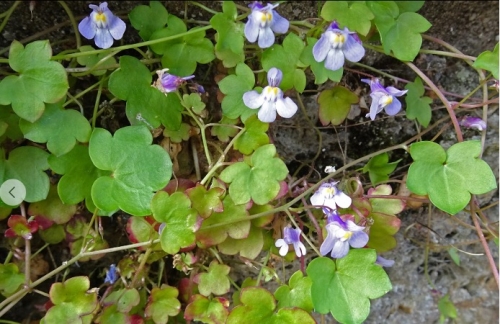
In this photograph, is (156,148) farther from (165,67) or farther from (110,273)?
(110,273)

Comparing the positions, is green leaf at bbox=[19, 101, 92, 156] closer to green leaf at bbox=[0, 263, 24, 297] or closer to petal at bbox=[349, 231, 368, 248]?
green leaf at bbox=[0, 263, 24, 297]

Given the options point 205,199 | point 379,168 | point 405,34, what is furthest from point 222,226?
point 405,34

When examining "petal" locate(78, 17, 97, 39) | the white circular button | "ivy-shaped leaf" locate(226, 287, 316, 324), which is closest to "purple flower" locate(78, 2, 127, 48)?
"petal" locate(78, 17, 97, 39)

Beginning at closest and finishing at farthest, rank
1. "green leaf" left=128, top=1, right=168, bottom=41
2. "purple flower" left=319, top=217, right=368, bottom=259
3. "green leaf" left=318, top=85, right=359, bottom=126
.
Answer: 1. "purple flower" left=319, top=217, right=368, bottom=259
2. "green leaf" left=128, top=1, right=168, bottom=41
3. "green leaf" left=318, top=85, right=359, bottom=126

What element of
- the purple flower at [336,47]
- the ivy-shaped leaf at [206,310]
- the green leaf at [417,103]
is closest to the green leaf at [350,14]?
the purple flower at [336,47]

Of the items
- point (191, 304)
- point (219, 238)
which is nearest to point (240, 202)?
point (219, 238)

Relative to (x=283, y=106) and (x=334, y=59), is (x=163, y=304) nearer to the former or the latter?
(x=283, y=106)
